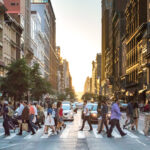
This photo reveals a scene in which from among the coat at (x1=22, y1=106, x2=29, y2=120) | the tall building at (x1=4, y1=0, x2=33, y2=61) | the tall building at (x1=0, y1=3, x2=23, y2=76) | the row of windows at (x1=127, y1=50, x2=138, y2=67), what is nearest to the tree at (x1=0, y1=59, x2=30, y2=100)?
the tall building at (x1=0, y1=3, x2=23, y2=76)

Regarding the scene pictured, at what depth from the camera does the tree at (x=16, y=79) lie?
185 feet

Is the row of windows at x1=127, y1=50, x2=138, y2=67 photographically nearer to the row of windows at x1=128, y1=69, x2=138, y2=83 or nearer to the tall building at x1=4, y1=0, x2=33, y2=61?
the row of windows at x1=128, y1=69, x2=138, y2=83

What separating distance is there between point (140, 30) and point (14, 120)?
2410 inches

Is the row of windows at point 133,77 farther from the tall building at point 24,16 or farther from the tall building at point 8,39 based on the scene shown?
the tall building at point 8,39

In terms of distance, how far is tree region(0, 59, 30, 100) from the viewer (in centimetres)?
5644

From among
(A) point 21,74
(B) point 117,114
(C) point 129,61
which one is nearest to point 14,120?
(B) point 117,114

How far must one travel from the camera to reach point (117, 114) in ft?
65.2

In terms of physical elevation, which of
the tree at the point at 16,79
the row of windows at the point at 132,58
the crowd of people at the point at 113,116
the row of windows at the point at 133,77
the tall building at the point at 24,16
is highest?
the tall building at the point at 24,16

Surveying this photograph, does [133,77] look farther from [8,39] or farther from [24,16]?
[8,39]

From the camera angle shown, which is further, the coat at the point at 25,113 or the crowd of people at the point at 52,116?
the coat at the point at 25,113

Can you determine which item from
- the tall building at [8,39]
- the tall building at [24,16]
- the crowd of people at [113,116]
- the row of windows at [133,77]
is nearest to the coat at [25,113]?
the crowd of people at [113,116]

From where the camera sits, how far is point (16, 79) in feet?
186

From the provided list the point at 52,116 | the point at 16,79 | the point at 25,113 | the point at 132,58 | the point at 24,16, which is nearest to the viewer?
the point at 25,113

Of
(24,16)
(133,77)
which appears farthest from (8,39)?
(133,77)
